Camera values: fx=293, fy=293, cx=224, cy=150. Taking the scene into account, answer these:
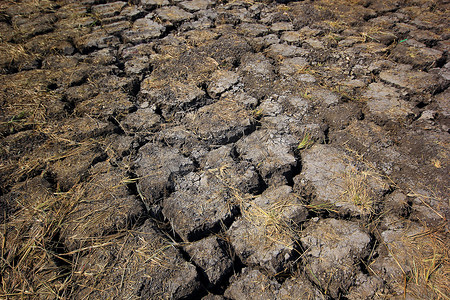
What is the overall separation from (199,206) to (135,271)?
493 millimetres

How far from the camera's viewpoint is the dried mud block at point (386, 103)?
7.69 ft

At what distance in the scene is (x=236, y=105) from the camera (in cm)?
246

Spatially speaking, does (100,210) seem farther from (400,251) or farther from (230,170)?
(400,251)

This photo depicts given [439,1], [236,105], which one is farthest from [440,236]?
[439,1]

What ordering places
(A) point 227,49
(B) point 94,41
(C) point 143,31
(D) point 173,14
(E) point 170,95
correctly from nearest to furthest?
(E) point 170,95 → (A) point 227,49 → (B) point 94,41 → (C) point 143,31 → (D) point 173,14

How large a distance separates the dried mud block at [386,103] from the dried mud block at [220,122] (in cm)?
104

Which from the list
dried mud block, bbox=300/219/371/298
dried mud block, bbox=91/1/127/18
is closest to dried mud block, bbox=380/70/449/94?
dried mud block, bbox=300/219/371/298

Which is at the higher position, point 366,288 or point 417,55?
point 417,55

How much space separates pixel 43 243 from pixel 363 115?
239 cm

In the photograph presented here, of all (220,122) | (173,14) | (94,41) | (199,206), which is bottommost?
(199,206)

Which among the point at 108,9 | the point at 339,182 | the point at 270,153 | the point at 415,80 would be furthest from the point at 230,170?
the point at 108,9

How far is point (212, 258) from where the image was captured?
1546mm

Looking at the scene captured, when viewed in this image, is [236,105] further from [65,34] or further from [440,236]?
[65,34]

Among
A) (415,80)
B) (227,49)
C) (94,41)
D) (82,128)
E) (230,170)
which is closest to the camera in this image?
(230,170)
